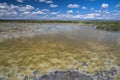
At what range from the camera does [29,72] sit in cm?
1171

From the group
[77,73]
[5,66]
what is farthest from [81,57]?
[5,66]

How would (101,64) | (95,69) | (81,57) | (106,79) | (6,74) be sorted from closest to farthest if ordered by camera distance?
(106,79)
(6,74)
(95,69)
(101,64)
(81,57)

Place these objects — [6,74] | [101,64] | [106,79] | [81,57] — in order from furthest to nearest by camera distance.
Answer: [81,57], [101,64], [6,74], [106,79]

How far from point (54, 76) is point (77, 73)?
186cm

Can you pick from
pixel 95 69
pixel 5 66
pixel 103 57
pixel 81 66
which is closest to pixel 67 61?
pixel 81 66

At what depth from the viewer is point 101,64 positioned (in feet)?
45.0

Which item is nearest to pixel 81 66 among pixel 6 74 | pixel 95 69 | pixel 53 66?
pixel 95 69

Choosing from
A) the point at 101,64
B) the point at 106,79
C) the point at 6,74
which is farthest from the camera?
the point at 101,64

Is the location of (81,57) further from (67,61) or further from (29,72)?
(29,72)

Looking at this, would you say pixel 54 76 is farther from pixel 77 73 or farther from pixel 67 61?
pixel 67 61

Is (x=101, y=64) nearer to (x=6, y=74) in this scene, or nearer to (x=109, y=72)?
(x=109, y=72)

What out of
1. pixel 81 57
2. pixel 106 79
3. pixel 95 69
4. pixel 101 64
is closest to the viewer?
pixel 106 79

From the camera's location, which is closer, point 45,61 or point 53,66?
point 53,66

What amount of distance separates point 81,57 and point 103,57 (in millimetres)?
2364
